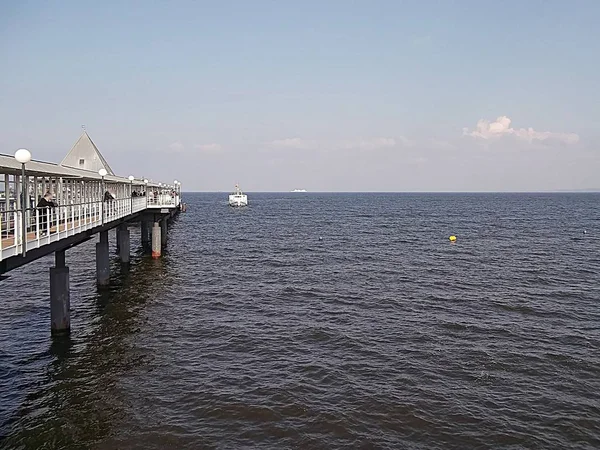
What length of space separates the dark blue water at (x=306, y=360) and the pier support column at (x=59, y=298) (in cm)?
63

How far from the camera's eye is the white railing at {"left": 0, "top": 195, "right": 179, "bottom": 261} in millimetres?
13998

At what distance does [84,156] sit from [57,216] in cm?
5112

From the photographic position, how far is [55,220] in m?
19.6

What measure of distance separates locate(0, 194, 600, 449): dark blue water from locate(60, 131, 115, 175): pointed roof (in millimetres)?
33190

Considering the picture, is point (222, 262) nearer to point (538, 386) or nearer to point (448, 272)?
point (448, 272)

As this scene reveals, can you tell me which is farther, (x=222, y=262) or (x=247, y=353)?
(x=222, y=262)

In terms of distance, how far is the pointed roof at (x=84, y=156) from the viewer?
6316 centimetres

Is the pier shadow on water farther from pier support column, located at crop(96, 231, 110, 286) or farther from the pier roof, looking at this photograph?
the pier roof

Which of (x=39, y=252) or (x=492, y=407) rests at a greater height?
(x=39, y=252)

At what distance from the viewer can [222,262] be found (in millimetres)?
37594

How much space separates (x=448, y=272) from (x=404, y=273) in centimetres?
314

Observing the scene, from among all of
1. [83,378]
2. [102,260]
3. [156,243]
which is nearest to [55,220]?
[83,378]

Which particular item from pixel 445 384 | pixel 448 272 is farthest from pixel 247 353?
pixel 448 272

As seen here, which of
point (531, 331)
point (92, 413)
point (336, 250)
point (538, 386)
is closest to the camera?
point (92, 413)
